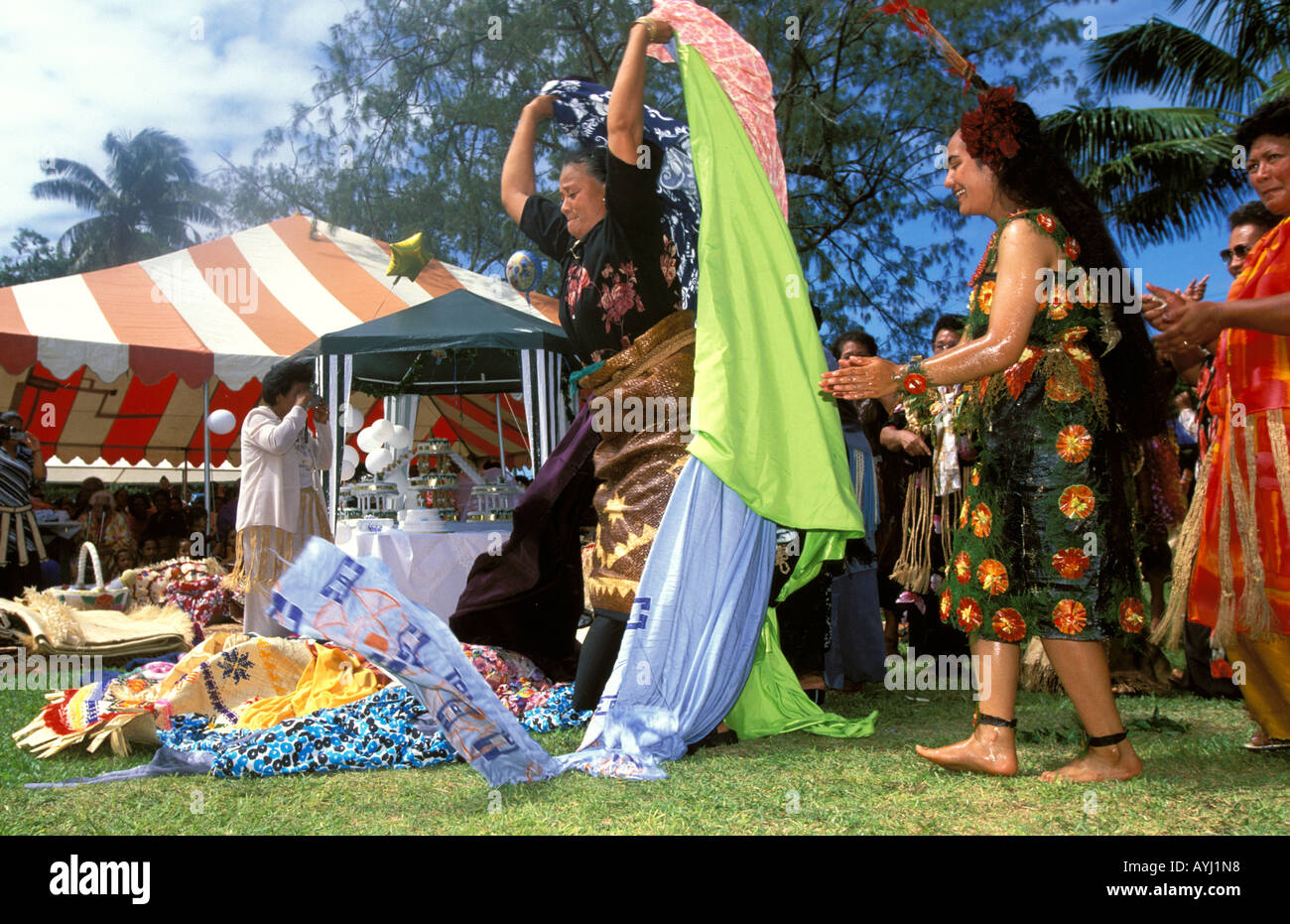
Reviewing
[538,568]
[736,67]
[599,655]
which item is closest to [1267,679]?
[599,655]

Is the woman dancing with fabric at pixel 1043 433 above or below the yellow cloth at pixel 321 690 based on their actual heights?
above

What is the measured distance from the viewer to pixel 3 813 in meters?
2.23

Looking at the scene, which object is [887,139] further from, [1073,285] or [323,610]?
[323,610]

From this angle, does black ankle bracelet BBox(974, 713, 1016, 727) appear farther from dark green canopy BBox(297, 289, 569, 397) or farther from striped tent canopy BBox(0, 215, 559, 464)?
striped tent canopy BBox(0, 215, 559, 464)

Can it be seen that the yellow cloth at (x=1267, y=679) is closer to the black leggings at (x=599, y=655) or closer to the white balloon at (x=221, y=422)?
the black leggings at (x=599, y=655)

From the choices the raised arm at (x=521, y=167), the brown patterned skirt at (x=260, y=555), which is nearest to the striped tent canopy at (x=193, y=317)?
the brown patterned skirt at (x=260, y=555)

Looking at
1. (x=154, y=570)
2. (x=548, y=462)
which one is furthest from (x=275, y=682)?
(x=154, y=570)

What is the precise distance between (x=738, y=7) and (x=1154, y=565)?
32.0ft

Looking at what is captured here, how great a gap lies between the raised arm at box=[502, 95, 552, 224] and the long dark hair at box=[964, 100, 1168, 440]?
1.58 meters

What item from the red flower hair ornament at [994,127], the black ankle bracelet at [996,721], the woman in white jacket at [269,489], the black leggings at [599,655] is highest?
the red flower hair ornament at [994,127]

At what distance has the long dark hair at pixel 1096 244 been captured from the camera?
8.29ft

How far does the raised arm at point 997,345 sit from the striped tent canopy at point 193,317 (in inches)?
201

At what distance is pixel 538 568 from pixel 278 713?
3.42ft

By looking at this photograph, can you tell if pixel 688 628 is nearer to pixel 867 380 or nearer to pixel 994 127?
pixel 867 380
